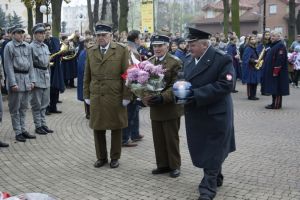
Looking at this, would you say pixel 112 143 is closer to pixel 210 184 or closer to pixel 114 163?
pixel 114 163

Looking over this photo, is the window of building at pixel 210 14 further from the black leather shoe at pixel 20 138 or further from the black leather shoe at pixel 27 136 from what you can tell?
the black leather shoe at pixel 20 138

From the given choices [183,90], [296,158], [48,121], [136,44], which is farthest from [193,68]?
[48,121]

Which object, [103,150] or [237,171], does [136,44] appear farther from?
[237,171]

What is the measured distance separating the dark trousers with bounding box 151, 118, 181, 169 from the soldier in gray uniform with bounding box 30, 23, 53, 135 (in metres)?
3.67

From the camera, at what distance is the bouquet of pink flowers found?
606 cm

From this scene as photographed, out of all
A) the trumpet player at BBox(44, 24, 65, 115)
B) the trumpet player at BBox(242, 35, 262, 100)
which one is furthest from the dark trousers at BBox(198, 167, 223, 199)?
the trumpet player at BBox(242, 35, 262, 100)

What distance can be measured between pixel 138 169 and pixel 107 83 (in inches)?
55.2

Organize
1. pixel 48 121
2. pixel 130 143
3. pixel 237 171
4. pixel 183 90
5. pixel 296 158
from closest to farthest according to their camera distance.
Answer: pixel 183 90
pixel 237 171
pixel 296 158
pixel 130 143
pixel 48 121

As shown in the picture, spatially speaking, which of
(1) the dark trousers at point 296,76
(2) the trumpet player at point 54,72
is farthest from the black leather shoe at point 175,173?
(1) the dark trousers at point 296,76

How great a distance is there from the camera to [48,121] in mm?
11031

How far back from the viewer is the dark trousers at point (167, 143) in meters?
6.51

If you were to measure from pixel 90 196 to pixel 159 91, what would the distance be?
1.64 metres

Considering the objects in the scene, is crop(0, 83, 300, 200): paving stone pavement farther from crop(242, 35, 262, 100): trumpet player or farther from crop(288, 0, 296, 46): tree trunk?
crop(288, 0, 296, 46): tree trunk

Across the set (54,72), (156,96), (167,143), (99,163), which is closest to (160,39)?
(156,96)
